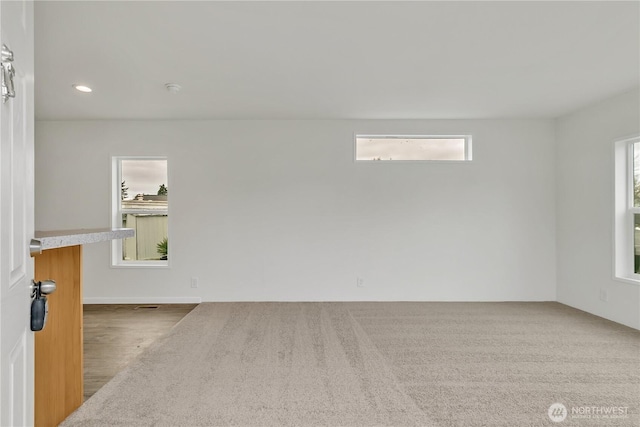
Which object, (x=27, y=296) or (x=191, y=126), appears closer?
(x=27, y=296)

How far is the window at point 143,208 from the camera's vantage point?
4.69 metres

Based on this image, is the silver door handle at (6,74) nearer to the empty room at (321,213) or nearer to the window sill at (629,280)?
the empty room at (321,213)

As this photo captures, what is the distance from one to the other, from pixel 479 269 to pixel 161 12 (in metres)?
4.46

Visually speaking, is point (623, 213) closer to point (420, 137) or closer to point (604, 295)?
point (604, 295)

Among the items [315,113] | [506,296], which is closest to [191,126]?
[315,113]

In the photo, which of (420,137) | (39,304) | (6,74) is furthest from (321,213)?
(6,74)

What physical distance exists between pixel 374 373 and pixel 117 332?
2586mm

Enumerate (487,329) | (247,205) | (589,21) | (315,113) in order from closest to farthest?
(589,21)
(487,329)
(315,113)
(247,205)

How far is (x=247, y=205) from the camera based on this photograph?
14.9 feet

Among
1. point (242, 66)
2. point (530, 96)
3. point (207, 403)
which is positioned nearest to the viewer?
point (207, 403)

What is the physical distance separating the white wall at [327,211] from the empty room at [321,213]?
0.10ft

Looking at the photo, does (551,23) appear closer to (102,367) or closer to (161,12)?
(161,12)

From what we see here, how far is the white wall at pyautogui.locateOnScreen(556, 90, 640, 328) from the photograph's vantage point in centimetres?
357

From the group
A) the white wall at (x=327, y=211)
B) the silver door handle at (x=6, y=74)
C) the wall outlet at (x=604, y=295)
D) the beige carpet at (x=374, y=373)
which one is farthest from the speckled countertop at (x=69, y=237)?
the wall outlet at (x=604, y=295)
